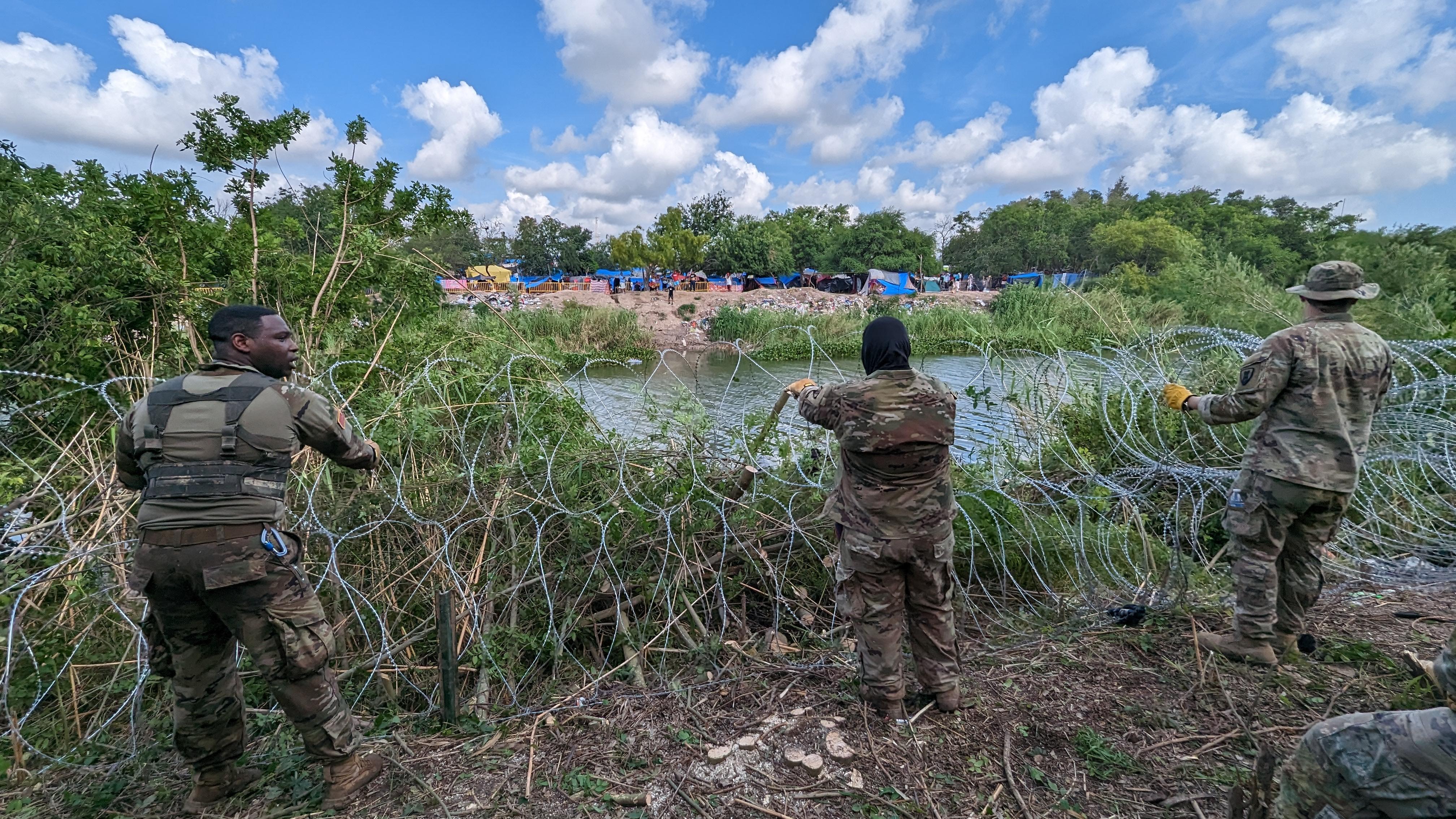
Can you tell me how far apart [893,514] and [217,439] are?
98.8 inches

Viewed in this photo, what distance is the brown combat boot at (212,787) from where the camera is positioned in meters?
2.40

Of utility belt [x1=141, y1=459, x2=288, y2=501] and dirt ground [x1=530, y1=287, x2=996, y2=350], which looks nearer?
utility belt [x1=141, y1=459, x2=288, y2=501]

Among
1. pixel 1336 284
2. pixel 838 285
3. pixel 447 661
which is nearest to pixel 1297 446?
pixel 1336 284

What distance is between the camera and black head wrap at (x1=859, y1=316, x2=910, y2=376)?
2.68 meters

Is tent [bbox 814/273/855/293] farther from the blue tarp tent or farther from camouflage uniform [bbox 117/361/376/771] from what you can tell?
camouflage uniform [bbox 117/361/376/771]

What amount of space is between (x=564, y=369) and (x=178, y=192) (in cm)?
294

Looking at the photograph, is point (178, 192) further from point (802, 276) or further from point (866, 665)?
point (802, 276)

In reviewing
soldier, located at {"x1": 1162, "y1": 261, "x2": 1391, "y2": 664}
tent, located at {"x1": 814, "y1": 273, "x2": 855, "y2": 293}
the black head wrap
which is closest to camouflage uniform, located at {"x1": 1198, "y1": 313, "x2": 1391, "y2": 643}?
soldier, located at {"x1": 1162, "y1": 261, "x2": 1391, "y2": 664}

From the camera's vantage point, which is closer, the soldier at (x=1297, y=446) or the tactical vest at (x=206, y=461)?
the tactical vest at (x=206, y=461)

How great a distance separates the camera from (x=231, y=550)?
2.18 m

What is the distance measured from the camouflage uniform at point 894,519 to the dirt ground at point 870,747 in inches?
12.2

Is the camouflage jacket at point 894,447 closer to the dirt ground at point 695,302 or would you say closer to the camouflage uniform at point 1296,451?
the camouflage uniform at point 1296,451

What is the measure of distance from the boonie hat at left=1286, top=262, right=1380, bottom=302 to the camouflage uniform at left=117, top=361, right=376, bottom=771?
443 cm

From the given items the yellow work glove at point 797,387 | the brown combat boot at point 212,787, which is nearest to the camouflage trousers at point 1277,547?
the yellow work glove at point 797,387
